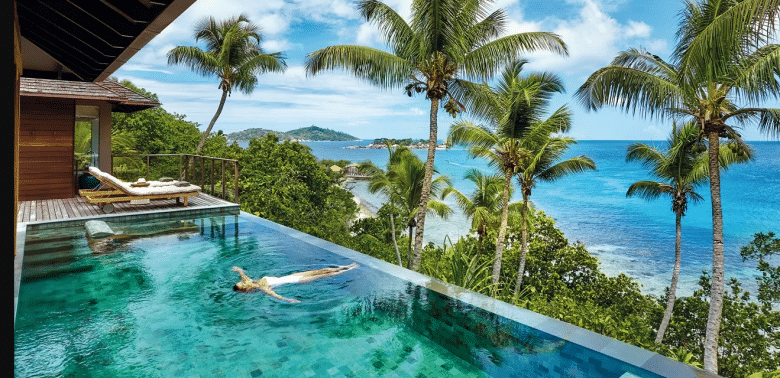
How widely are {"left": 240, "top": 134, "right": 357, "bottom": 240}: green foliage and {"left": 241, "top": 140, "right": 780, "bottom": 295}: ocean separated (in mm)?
17647

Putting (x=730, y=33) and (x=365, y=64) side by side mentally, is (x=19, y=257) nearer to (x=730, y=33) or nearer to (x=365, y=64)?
(x=365, y=64)

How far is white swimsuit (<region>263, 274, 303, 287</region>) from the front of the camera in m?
5.32

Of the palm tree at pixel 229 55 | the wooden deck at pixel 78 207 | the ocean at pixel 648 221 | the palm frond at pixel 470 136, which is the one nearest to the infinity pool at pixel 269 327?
the wooden deck at pixel 78 207

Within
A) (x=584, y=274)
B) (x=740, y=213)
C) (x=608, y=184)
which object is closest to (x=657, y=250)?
(x=740, y=213)

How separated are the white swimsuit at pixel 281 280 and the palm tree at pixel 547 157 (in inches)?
413

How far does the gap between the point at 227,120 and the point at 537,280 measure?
249 feet

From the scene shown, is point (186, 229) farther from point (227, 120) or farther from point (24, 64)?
point (227, 120)

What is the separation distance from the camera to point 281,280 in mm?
5434

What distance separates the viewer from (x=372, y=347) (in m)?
3.82

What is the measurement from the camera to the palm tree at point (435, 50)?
11.7 m

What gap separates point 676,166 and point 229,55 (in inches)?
793

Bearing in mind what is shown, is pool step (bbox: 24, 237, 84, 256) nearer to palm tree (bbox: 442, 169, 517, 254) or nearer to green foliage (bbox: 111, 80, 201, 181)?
palm tree (bbox: 442, 169, 517, 254)

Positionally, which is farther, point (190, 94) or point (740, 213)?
point (190, 94)

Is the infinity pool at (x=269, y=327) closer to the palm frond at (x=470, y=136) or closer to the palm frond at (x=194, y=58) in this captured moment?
the palm frond at (x=470, y=136)
